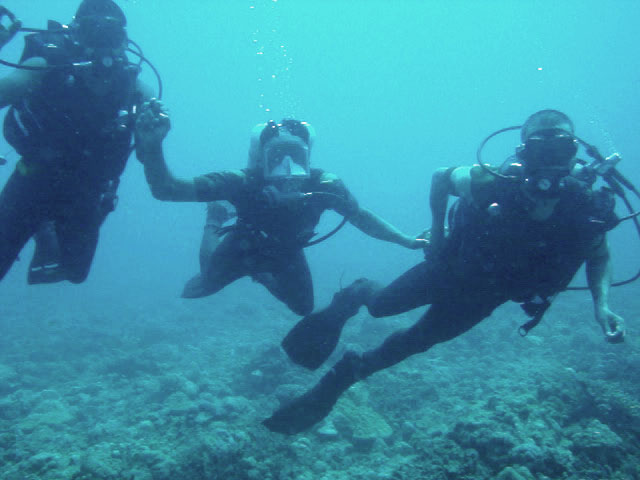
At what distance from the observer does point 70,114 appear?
14.9 ft

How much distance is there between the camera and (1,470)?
15.6 feet

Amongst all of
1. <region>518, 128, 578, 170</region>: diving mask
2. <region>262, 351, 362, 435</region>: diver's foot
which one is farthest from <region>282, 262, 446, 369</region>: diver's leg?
<region>518, 128, 578, 170</region>: diving mask

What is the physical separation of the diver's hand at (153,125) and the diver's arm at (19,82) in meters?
1.31

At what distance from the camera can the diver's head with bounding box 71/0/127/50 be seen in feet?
15.0

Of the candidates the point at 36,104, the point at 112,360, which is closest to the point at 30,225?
the point at 36,104

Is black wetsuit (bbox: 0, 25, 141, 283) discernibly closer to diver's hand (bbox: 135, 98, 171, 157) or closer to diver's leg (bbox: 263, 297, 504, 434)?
diver's hand (bbox: 135, 98, 171, 157)

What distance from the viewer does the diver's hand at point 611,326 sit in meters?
→ 3.70

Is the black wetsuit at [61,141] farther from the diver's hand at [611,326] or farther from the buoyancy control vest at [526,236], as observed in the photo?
the diver's hand at [611,326]

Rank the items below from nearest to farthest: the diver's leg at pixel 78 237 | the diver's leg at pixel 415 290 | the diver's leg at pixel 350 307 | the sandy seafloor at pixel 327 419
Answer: the sandy seafloor at pixel 327 419 → the diver's leg at pixel 415 290 → the diver's leg at pixel 350 307 → the diver's leg at pixel 78 237

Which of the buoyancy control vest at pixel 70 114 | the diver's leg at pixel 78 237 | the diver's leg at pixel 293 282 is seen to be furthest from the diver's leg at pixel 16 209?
the diver's leg at pixel 293 282

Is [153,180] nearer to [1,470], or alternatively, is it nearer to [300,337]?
[300,337]

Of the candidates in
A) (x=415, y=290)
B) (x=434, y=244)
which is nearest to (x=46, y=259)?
(x=415, y=290)

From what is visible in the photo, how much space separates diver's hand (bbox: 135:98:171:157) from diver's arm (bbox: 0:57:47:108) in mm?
1314

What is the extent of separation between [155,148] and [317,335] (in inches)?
113
